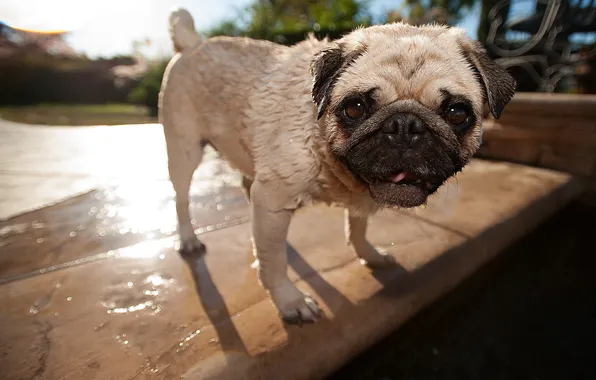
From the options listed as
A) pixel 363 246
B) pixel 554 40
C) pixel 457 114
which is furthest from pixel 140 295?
pixel 554 40

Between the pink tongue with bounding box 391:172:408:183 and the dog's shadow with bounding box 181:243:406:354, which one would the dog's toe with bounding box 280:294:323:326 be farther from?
the pink tongue with bounding box 391:172:408:183

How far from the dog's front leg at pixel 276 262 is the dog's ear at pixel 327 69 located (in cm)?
65

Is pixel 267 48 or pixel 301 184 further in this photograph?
pixel 267 48

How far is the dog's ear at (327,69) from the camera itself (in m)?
1.76

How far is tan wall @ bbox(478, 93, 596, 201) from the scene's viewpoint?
4852mm

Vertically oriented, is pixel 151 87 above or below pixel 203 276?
above

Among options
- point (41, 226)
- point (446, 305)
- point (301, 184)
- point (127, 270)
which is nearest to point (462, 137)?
point (301, 184)

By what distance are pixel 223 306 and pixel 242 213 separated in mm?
1697

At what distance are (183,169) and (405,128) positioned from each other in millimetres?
1920

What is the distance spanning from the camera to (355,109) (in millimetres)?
1749

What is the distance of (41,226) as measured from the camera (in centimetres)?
344

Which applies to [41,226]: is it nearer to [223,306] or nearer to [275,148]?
[223,306]

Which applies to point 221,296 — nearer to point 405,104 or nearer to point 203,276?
point 203,276

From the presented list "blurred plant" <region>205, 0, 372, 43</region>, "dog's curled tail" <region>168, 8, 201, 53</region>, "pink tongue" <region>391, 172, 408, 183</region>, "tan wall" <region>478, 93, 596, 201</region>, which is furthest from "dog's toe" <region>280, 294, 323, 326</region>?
"blurred plant" <region>205, 0, 372, 43</region>
